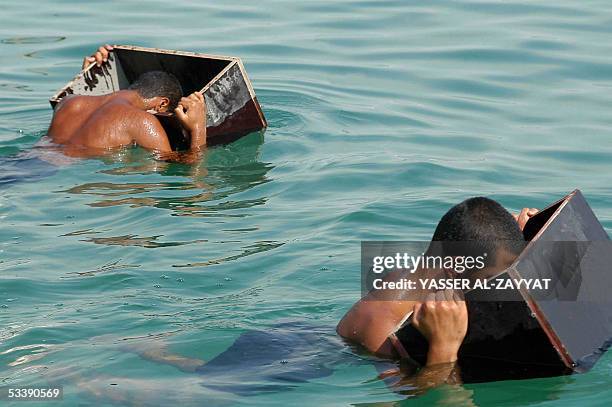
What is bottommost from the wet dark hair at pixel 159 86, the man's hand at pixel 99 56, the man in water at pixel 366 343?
the man in water at pixel 366 343

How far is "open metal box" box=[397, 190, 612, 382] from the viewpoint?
5.27 m

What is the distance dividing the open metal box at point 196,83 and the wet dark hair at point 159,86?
165 millimetres

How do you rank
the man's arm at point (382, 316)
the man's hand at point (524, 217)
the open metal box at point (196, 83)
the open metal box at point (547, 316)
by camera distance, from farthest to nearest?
the open metal box at point (196, 83) < the man's hand at point (524, 217) < the man's arm at point (382, 316) < the open metal box at point (547, 316)

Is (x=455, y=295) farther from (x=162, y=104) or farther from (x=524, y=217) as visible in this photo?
(x=162, y=104)

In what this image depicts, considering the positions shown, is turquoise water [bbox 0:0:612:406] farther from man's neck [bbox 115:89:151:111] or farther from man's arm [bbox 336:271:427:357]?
man's neck [bbox 115:89:151:111]

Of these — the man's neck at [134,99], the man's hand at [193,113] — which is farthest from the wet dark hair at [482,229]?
the man's neck at [134,99]

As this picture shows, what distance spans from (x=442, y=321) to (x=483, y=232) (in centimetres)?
42

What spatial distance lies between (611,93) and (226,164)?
4.17m

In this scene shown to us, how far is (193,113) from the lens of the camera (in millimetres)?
9562

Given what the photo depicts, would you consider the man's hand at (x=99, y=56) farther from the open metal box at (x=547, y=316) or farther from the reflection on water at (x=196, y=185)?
the open metal box at (x=547, y=316)

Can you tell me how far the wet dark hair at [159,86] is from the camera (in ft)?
33.1

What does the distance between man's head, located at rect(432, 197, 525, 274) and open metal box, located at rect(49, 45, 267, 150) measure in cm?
447

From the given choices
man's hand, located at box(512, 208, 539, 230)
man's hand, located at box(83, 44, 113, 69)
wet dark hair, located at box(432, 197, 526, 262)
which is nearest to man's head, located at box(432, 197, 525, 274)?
wet dark hair, located at box(432, 197, 526, 262)

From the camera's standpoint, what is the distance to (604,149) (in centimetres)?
1012
